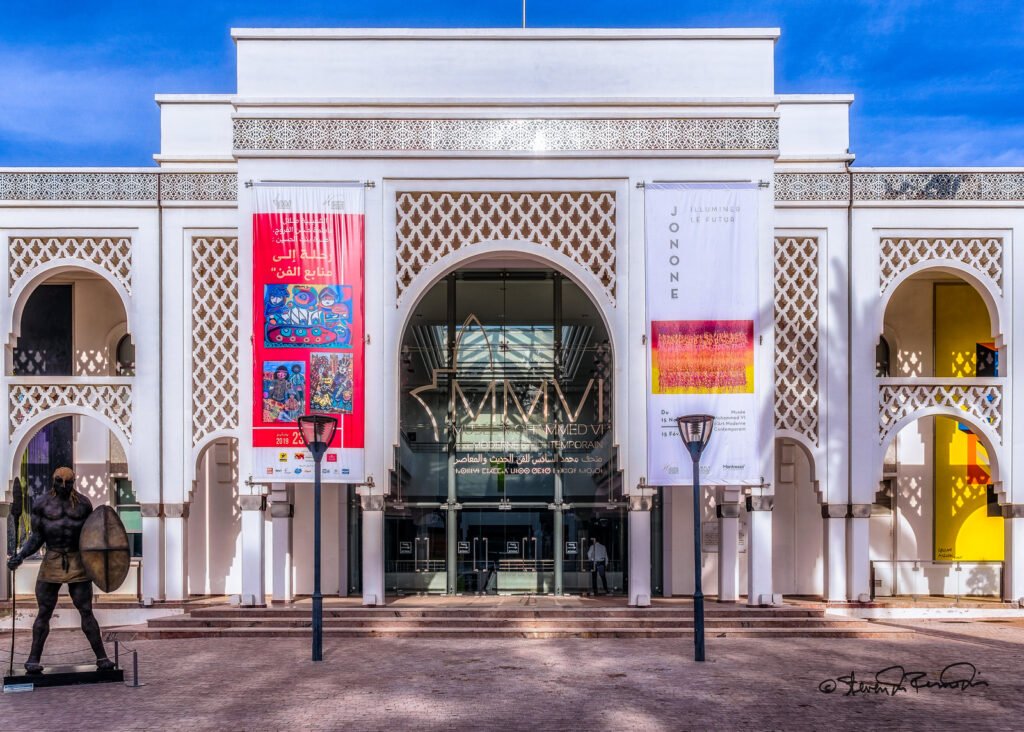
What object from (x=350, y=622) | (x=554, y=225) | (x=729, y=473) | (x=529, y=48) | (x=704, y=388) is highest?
(x=529, y=48)

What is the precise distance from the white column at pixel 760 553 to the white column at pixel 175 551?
28.2 ft

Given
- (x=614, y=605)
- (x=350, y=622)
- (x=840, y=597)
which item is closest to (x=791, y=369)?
(x=840, y=597)

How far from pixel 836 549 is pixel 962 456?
389 cm

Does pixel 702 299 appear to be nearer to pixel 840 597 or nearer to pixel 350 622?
pixel 840 597

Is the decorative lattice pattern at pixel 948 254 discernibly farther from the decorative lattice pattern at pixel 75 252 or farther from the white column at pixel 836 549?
the decorative lattice pattern at pixel 75 252

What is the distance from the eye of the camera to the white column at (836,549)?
48.0 ft

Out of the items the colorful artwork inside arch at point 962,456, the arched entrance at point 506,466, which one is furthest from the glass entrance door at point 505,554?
the colorful artwork inside arch at point 962,456

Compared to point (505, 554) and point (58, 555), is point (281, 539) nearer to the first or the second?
point (505, 554)

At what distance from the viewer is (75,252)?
14.8 meters

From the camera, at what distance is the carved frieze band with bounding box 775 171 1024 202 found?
1478cm

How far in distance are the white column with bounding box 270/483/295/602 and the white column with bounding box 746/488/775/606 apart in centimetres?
693

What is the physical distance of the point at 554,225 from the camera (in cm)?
1413

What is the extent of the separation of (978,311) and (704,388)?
6488 mm

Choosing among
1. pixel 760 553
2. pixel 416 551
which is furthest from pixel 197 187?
pixel 760 553
